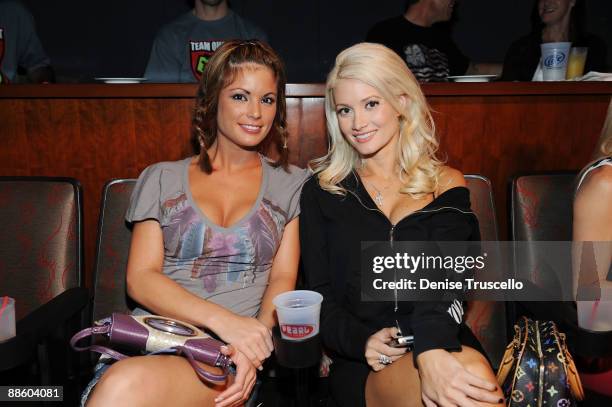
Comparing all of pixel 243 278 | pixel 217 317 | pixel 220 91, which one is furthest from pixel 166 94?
pixel 217 317

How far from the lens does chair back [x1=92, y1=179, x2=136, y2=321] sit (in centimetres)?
184

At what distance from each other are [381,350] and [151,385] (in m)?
0.56

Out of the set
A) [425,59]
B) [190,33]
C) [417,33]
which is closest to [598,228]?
[425,59]

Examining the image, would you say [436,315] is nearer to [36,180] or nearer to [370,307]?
[370,307]

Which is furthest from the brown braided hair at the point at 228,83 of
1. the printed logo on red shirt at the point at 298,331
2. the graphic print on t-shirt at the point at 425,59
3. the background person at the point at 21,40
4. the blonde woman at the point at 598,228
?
the background person at the point at 21,40

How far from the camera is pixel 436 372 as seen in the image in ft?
4.21

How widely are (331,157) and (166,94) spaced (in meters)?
0.62

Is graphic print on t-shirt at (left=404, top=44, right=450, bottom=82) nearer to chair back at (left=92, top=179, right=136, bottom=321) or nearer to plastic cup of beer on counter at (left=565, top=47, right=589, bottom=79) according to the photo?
plastic cup of beer on counter at (left=565, top=47, right=589, bottom=79)

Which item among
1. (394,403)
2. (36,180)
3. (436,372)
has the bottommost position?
(394,403)

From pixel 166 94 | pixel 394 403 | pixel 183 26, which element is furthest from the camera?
pixel 183 26

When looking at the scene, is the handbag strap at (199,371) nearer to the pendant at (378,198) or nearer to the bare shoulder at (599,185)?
the pendant at (378,198)

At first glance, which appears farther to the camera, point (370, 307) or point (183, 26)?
point (183, 26)

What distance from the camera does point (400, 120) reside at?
173cm

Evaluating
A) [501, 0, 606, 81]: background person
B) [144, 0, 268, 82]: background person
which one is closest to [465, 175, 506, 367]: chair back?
[501, 0, 606, 81]: background person
